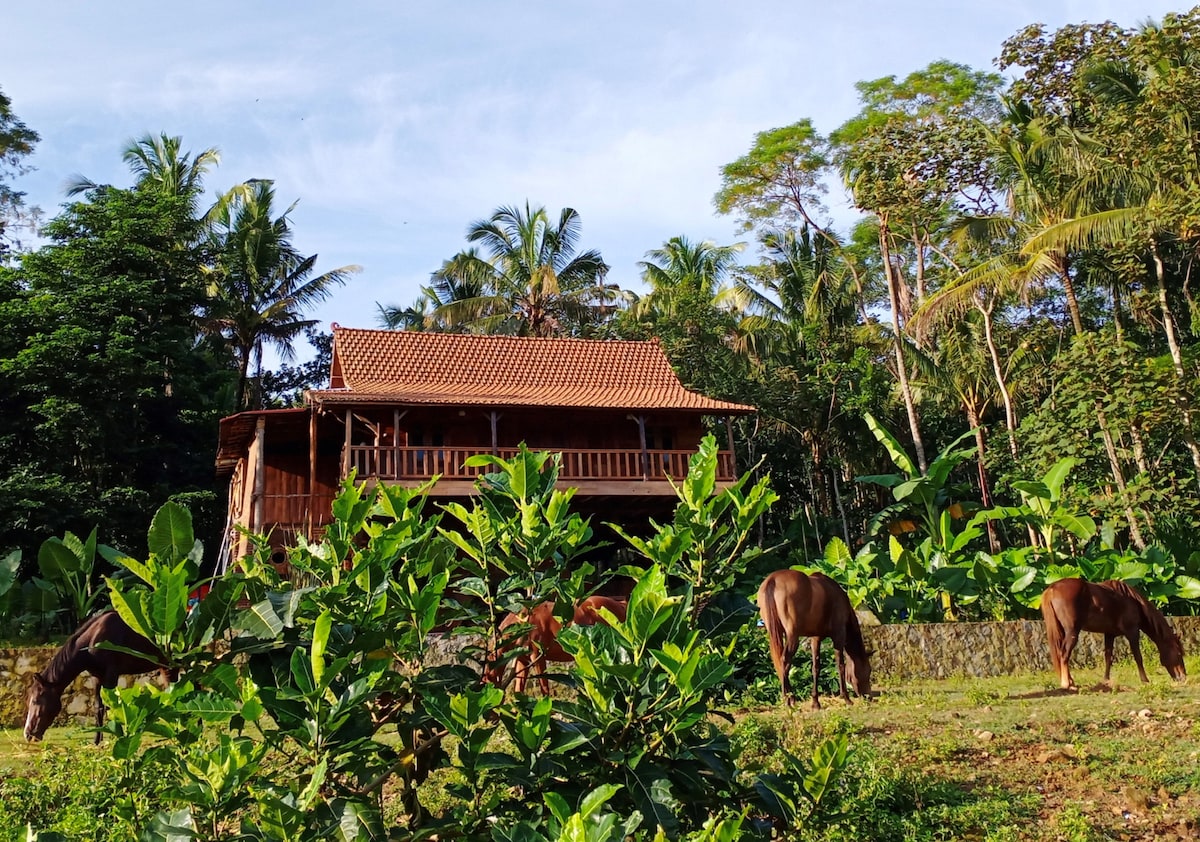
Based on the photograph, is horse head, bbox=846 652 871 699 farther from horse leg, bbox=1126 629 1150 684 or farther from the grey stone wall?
horse leg, bbox=1126 629 1150 684

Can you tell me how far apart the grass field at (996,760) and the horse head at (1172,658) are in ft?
2.11

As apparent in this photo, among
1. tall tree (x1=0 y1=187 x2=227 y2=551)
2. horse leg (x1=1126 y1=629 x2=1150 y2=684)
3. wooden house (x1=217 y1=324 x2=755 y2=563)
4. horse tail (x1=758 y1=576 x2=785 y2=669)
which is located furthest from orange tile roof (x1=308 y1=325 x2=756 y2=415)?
horse leg (x1=1126 y1=629 x2=1150 y2=684)

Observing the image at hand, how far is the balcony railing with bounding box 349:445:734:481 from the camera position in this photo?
17.0 meters

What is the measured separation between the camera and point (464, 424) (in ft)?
65.7

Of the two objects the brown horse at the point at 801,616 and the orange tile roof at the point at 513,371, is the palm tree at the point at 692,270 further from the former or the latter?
the brown horse at the point at 801,616

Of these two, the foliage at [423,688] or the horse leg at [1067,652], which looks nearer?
the foliage at [423,688]

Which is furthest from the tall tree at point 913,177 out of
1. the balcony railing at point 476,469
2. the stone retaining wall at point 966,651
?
the stone retaining wall at point 966,651

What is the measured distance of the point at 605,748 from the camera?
2881 millimetres

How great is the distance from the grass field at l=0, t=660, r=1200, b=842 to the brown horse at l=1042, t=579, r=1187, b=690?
562 mm

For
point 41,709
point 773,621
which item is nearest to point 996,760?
point 773,621

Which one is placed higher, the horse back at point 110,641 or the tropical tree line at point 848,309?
the tropical tree line at point 848,309

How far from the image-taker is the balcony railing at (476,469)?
1695 cm

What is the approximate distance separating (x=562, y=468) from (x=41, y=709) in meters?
9.59

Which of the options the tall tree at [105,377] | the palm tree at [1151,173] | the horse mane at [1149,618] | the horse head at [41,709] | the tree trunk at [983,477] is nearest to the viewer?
the horse head at [41,709]
